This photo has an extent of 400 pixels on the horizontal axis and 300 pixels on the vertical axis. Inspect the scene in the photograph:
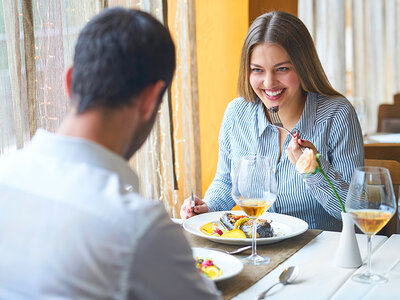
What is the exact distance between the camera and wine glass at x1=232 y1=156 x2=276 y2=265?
134 cm

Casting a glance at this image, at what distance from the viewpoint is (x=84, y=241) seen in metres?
0.68

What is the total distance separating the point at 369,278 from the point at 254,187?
339 millimetres

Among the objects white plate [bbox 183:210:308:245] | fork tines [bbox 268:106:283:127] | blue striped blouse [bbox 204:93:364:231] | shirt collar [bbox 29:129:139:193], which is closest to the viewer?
shirt collar [bbox 29:129:139:193]

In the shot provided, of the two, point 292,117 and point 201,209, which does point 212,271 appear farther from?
point 292,117

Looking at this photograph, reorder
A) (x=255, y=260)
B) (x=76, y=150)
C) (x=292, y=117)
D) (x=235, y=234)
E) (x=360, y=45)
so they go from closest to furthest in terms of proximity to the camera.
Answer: (x=76, y=150)
(x=255, y=260)
(x=235, y=234)
(x=292, y=117)
(x=360, y=45)

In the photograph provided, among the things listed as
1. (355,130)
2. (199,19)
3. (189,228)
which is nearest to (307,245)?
(189,228)

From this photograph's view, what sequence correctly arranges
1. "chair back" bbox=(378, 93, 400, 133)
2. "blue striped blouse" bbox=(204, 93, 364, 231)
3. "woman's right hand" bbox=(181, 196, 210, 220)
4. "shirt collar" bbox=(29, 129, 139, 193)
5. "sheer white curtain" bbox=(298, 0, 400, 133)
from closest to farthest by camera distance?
1. "shirt collar" bbox=(29, 129, 139, 193)
2. "woman's right hand" bbox=(181, 196, 210, 220)
3. "blue striped blouse" bbox=(204, 93, 364, 231)
4. "chair back" bbox=(378, 93, 400, 133)
5. "sheer white curtain" bbox=(298, 0, 400, 133)

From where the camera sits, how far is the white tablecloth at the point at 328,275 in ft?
3.71

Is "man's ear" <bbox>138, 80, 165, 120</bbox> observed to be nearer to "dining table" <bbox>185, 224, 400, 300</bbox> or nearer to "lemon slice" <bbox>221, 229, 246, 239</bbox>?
"dining table" <bbox>185, 224, 400, 300</bbox>

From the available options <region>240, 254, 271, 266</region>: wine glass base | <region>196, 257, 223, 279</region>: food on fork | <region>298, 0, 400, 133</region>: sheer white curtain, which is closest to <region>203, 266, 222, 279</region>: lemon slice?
<region>196, 257, 223, 279</region>: food on fork

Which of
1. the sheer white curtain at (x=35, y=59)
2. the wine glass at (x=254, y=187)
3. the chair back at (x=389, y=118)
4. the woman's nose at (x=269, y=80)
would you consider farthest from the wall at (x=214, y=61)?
the wine glass at (x=254, y=187)

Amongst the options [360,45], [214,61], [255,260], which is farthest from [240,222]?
[360,45]

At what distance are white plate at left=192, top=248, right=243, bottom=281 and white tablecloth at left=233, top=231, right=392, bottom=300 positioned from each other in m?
0.06

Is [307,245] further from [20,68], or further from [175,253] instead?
[20,68]
